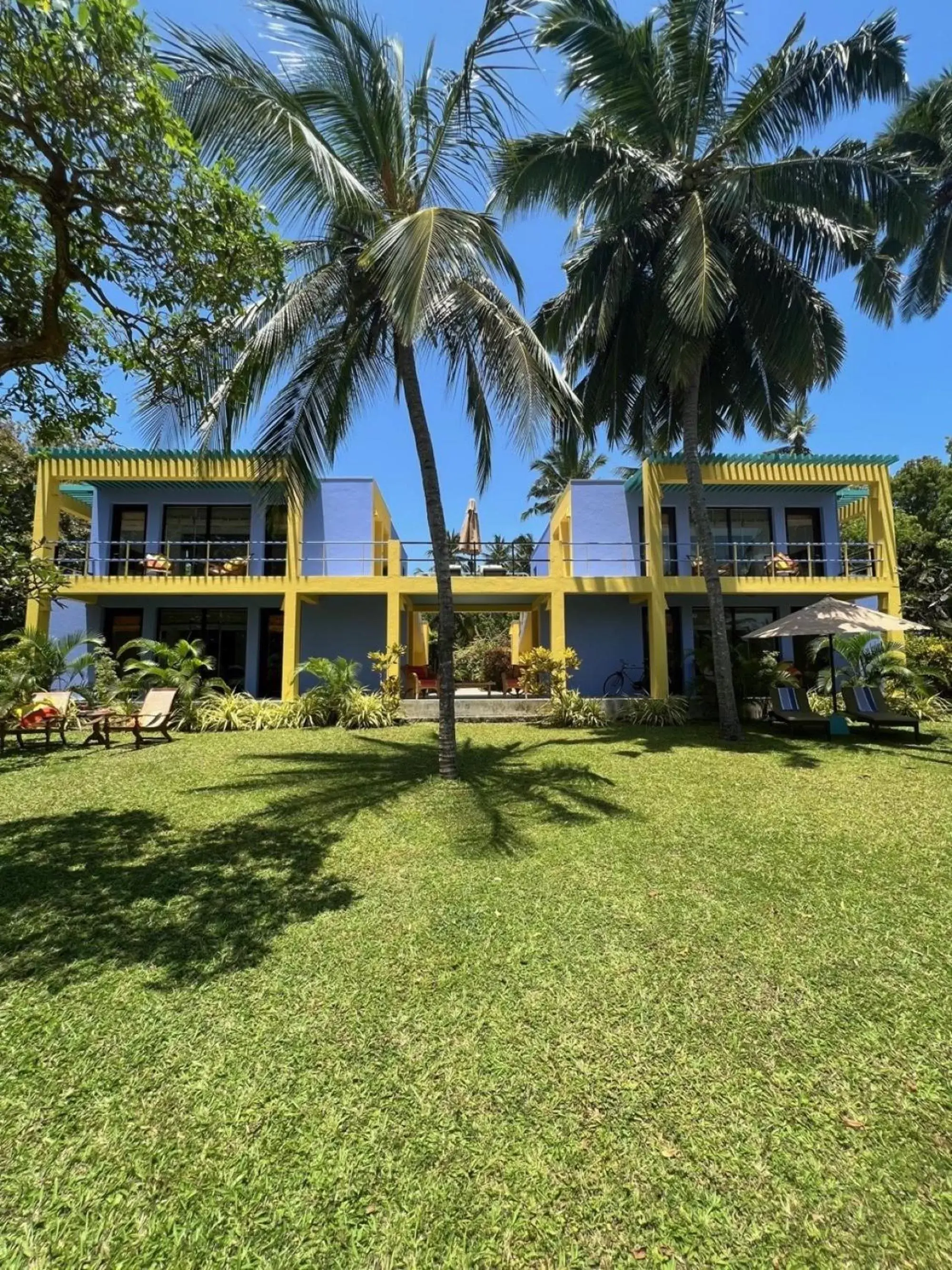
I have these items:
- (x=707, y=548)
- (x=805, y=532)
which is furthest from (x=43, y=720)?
(x=805, y=532)

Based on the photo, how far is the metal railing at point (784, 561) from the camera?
49.5 ft

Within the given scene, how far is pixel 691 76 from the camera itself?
10.0 meters

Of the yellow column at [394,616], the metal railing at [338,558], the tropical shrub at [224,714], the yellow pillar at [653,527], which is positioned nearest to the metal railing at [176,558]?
the metal railing at [338,558]

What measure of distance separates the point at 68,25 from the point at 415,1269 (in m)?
6.05

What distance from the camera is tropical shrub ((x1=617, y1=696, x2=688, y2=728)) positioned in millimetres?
12906

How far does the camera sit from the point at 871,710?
11406mm

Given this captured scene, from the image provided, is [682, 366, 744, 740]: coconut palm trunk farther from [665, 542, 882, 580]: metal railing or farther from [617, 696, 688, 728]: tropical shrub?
[665, 542, 882, 580]: metal railing

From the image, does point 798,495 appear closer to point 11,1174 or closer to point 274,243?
point 274,243

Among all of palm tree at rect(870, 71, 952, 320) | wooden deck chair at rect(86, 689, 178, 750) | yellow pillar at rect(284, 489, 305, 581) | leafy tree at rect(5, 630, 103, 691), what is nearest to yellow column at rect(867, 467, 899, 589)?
palm tree at rect(870, 71, 952, 320)

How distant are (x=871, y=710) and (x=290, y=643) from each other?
11.9 m

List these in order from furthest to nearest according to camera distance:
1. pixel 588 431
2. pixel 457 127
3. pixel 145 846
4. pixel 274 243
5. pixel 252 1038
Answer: pixel 588 431, pixel 457 127, pixel 145 846, pixel 274 243, pixel 252 1038

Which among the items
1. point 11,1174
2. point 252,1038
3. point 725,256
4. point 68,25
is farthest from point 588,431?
point 11,1174

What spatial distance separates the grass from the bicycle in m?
9.82

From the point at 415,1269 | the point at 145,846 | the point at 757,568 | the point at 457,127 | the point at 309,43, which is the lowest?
the point at 415,1269
